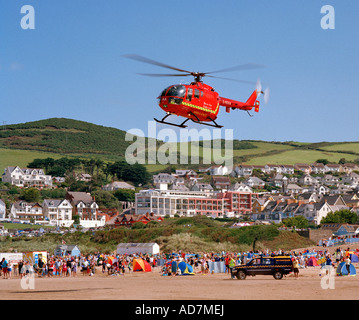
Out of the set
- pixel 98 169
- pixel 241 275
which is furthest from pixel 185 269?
pixel 98 169

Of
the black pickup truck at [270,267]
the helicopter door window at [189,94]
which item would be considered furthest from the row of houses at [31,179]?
the helicopter door window at [189,94]

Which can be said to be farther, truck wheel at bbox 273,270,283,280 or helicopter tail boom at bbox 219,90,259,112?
helicopter tail boom at bbox 219,90,259,112

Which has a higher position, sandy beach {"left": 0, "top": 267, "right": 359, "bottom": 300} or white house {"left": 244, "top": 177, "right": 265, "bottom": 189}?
white house {"left": 244, "top": 177, "right": 265, "bottom": 189}

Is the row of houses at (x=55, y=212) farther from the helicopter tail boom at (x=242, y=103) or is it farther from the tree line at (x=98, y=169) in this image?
the helicopter tail boom at (x=242, y=103)

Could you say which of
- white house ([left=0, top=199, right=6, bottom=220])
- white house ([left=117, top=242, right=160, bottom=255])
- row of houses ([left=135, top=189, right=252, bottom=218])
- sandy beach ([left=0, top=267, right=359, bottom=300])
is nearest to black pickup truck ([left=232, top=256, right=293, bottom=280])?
sandy beach ([left=0, top=267, right=359, bottom=300])

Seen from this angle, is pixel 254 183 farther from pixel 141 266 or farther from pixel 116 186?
pixel 141 266

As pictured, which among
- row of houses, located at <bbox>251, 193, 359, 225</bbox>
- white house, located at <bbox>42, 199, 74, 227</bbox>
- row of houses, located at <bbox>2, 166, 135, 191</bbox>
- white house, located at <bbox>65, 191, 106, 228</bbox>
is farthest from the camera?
row of houses, located at <bbox>2, 166, 135, 191</bbox>

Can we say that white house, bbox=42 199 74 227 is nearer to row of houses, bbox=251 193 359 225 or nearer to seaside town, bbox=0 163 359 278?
seaside town, bbox=0 163 359 278
